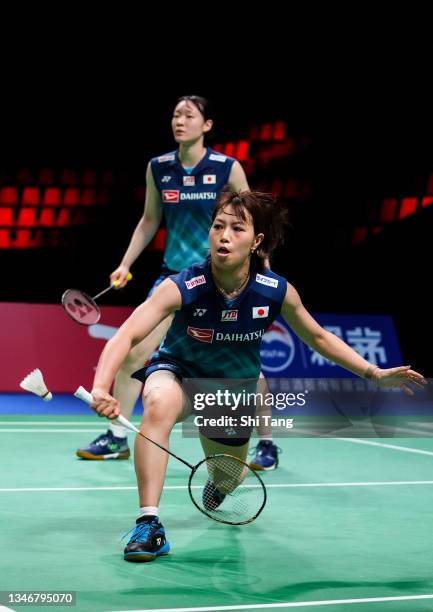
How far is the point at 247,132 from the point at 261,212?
42.3 feet

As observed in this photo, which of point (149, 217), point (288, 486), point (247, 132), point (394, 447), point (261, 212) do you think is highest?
point (261, 212)

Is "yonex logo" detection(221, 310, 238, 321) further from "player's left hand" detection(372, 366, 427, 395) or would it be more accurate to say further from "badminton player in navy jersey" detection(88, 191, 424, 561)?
"player's left hand" detection(372, 366, 427, 395)

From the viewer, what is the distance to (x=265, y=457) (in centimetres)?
527

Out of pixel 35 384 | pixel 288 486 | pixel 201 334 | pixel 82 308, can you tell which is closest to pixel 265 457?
pixel 288 486

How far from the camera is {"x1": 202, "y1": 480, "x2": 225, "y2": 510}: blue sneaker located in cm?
356

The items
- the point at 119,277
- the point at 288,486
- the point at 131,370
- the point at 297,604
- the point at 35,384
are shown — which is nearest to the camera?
the point at 297,604

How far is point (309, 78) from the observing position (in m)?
15.3

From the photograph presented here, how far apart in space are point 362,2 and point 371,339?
6223mm

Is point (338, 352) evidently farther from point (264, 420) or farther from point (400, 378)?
point (264, 420)

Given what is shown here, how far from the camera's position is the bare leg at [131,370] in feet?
16.9

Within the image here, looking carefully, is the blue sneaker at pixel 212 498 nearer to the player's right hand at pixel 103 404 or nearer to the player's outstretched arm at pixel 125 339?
the player's outstretched arm at pixel 125 339

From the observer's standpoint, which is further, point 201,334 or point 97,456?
point 97,456

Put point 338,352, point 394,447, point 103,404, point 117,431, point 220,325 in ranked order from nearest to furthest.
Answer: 1. point 103,404
2. point 338,352
3. point 220,325
4. point 117,431
5. point 394,447

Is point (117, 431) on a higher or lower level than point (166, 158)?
lower
